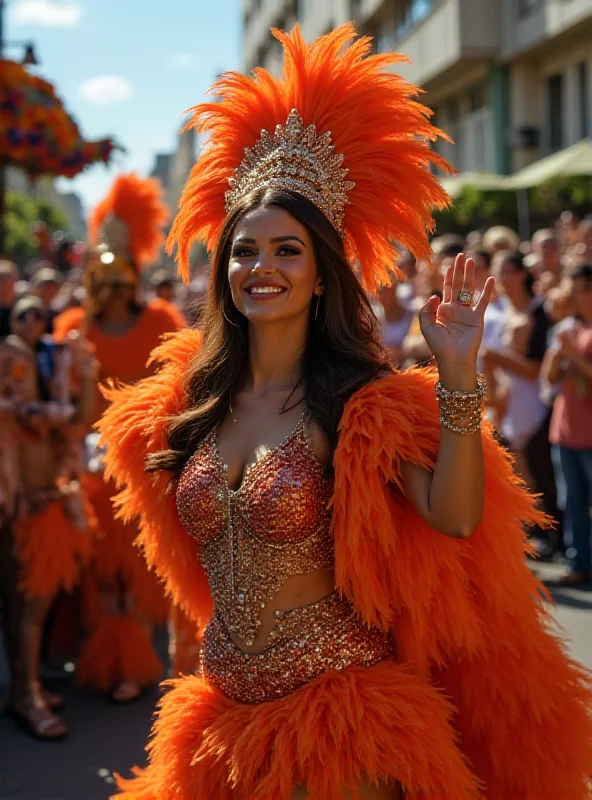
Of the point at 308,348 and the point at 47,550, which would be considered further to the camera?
the point at 47,550

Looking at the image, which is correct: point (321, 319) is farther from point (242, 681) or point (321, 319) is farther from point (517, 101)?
point (517, 101)

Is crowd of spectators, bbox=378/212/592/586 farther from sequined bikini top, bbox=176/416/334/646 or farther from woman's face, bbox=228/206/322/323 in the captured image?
sequined bikini top, bbox=176/416/334/646

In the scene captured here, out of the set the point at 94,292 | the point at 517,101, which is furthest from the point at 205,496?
the point at 517,101

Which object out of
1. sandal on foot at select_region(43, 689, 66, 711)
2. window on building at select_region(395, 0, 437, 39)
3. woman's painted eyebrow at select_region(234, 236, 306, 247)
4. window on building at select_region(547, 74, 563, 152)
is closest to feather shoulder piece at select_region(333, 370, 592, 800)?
woman's painted eyebrow at select_region(234, 236, 306, 247)

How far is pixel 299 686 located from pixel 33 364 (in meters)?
2.72

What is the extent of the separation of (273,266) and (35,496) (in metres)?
2.57

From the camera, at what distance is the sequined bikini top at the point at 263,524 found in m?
2.16

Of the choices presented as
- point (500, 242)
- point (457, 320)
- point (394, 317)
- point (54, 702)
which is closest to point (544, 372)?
point (394, 317)

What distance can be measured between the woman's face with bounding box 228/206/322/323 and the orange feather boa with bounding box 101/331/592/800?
301 mm

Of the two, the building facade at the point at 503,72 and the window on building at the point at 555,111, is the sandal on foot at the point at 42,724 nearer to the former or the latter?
the building facade at the point at 503,72

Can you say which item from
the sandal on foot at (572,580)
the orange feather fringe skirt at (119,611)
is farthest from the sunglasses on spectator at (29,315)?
the sandal on foot at (572,580)

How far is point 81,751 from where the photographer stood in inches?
163

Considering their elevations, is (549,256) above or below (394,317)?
above

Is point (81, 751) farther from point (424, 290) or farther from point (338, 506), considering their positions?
point (424, 290)
